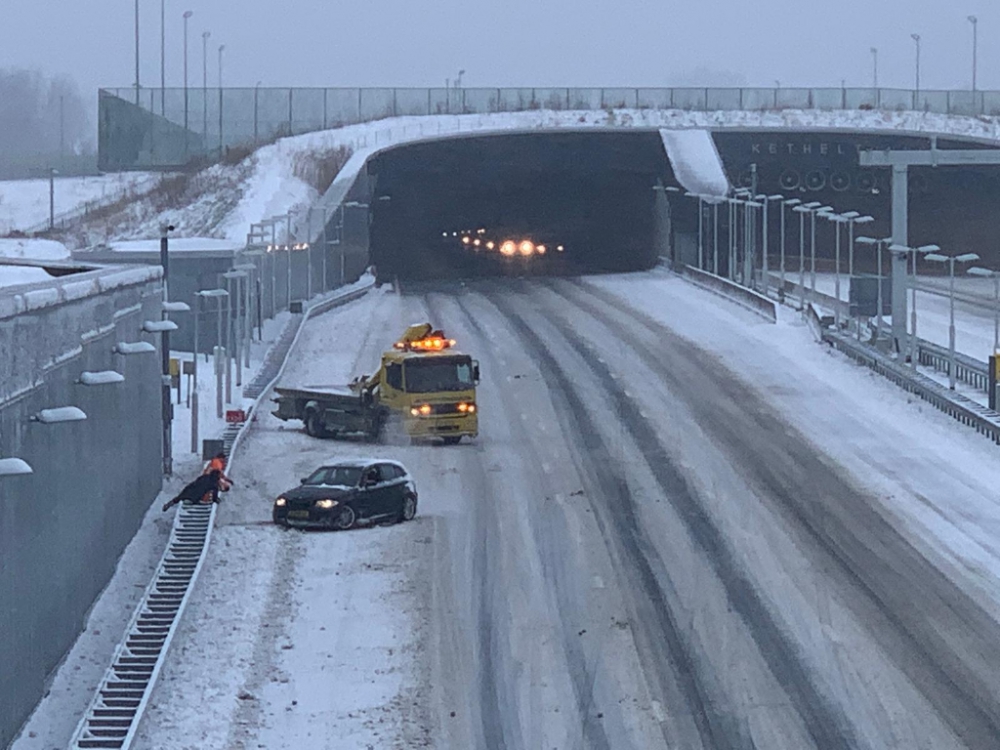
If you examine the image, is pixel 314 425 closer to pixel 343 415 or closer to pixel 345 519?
pixel 343 415

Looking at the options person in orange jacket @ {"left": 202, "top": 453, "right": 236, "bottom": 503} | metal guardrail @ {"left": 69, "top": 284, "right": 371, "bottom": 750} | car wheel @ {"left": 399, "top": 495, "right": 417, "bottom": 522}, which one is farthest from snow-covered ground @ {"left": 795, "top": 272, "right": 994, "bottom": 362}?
metal guardrail @ {"left": 69, "top": 284, "right": 371, "bottom": 750}

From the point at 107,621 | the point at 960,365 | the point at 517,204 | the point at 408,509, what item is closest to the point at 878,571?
the point at 408,509

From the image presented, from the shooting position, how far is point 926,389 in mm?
45562

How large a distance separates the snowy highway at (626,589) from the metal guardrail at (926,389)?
1.66 feet

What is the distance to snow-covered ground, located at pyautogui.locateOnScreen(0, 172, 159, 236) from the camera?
4294 inches

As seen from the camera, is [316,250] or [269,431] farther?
[316,250]

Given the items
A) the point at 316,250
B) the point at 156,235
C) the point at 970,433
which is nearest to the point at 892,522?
the point at 970,433

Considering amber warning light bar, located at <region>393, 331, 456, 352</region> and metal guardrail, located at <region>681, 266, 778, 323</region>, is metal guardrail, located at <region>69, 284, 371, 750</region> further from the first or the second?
metal guardrail, located at <region>681, 266, 778, 323</region>

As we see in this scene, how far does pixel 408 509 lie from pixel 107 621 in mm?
7990

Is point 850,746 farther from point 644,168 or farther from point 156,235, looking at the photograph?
point 644,168

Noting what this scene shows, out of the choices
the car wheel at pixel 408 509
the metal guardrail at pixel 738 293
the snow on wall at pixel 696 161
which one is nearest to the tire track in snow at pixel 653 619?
the car wheel at pixel 408 509

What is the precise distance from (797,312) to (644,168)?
26.8 m

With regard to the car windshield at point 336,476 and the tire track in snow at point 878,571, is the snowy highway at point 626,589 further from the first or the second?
the car windshield at point 336,476

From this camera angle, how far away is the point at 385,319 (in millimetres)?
65625
